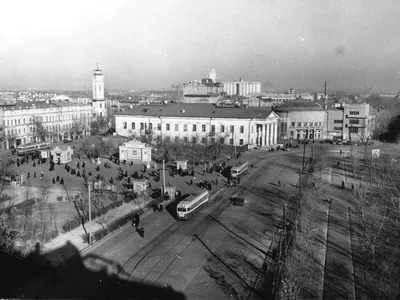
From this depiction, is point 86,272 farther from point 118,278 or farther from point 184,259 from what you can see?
point 184,259

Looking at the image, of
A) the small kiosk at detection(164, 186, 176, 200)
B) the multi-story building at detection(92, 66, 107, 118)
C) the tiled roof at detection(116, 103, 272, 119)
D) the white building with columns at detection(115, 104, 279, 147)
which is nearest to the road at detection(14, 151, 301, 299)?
the small kiosk at detection(164, 186, 176, 200)

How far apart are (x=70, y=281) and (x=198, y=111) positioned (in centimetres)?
5795

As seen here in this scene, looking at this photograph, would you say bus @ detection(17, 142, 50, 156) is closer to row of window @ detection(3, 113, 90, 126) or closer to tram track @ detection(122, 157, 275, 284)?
row of window @ detection(3, 113, 90, 126)

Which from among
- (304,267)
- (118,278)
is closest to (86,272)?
(118,278)

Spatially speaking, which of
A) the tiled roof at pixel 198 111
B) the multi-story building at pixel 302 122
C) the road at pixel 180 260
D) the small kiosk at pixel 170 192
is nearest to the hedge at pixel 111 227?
the road at pixel 180 260

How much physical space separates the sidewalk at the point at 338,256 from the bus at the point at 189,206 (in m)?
10.0

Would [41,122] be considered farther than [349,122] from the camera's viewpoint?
No

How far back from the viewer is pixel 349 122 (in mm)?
86875

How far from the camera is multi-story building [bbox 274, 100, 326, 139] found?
8581 centimetres

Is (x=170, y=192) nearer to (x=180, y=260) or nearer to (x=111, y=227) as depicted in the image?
(x=111, y=227)

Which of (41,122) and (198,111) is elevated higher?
(198,111)

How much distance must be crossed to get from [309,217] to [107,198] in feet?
57.4

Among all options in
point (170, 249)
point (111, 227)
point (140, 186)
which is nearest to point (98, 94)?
point (140, 186)

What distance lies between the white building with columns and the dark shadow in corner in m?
48.7
